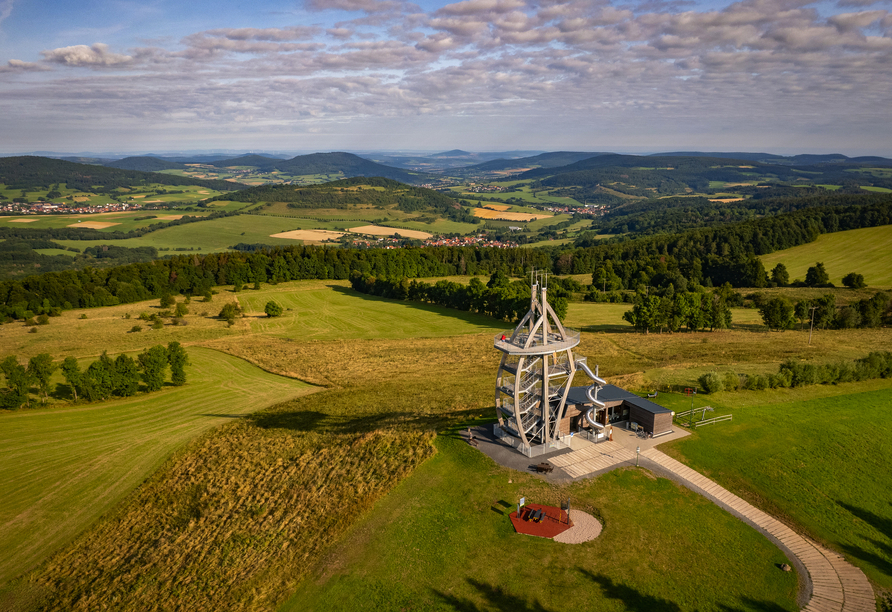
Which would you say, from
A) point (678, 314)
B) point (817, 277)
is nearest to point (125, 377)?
point (678, 314)

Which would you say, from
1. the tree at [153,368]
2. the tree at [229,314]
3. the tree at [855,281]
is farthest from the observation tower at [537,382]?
the tree at [855,281]

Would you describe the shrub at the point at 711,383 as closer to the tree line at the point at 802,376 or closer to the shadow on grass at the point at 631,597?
the tree line at the point at 802,376

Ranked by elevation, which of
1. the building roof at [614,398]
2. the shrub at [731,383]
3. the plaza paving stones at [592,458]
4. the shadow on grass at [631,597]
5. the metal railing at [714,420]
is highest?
the building roof at [614,398]

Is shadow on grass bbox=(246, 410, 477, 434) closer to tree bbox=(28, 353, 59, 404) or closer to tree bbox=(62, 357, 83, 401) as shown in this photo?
tree bbox=(62, 357, 83, 401)

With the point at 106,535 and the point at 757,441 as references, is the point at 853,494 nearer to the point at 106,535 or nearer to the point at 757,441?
the point at 757,441

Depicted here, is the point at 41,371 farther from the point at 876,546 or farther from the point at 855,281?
the point at 855,281
